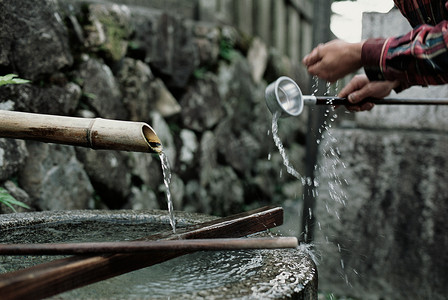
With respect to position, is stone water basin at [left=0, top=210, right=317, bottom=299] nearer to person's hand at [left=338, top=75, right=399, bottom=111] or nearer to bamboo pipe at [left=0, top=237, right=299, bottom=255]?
bamboo pipe at [left=0, top=237, right=299, bottom=255]

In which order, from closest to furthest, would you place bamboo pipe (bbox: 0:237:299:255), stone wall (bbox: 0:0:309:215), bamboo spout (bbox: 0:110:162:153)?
bamboo pipe (bbox: 0:237:299:255)
bamboo spout (bbox: 0:110:162:153)
stone wall (bbox: 0:0:309:215)

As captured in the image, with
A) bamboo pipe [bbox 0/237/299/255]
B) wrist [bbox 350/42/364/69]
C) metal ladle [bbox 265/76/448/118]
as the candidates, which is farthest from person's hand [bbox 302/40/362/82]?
bamboo pipe [bbox 0/237/299/255]

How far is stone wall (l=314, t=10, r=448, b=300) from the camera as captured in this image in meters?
3.01

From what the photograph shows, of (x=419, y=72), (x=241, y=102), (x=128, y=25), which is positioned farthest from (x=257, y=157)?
(x=419, y=72)

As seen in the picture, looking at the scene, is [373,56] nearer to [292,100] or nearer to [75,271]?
[292,100]

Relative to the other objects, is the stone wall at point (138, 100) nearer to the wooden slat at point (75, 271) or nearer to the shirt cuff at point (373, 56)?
the wooden slat at point (75, 271)

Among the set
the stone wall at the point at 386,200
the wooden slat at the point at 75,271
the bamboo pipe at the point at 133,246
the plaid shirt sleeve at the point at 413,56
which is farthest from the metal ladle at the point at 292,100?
the stone wall at the point at 386,200

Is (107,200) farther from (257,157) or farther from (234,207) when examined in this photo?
(257,157)

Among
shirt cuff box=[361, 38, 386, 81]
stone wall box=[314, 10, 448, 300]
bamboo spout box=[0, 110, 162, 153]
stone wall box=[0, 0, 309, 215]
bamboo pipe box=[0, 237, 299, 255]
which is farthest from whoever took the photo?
stone wall box=[314, 10, 448, 300]

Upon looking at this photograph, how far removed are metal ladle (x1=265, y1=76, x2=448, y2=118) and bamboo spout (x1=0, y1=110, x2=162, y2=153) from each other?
22.4 inches

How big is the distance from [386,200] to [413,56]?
76.7 inches

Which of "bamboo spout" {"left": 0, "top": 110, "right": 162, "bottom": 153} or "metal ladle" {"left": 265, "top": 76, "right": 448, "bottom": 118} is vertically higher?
"metal ladle" {"left": 265, "top": 76, "right": 448, "bottom": 118}

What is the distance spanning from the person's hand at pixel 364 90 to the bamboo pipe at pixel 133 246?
3.05ft

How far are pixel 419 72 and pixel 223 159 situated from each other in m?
3.41
